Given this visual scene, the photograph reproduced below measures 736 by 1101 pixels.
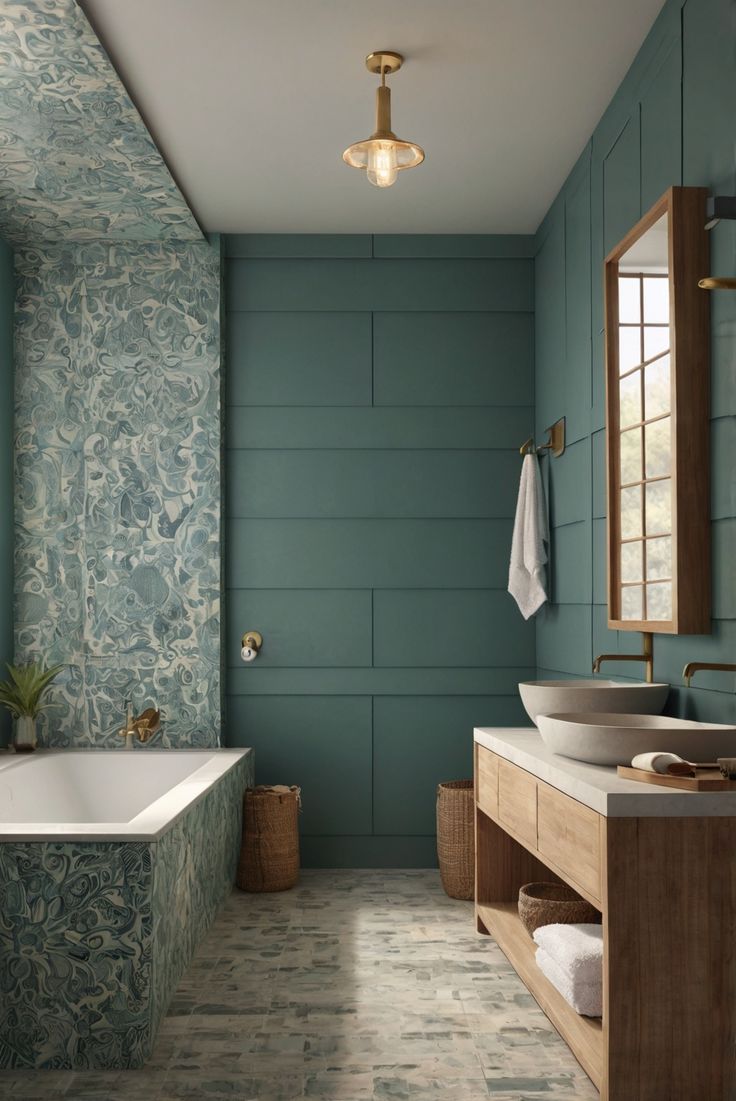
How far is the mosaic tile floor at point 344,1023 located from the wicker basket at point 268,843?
24 cm

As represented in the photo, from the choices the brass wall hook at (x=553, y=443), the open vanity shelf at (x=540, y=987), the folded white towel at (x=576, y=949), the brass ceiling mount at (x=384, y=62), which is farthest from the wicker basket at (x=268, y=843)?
the brass ceiling mount at (x=384, y=62)

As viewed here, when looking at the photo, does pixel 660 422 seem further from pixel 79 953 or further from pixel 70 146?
pixel 70 146

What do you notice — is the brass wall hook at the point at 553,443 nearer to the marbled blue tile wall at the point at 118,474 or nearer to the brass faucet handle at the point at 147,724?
the marbled blue tile wall at the point at 118,474

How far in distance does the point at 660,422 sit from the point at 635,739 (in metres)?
0.90

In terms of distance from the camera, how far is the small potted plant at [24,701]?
13.6ft

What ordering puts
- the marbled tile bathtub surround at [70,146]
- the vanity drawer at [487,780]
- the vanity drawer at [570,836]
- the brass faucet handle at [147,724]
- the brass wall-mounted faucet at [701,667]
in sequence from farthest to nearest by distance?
the brass faucet handle at [147,724] → the vanity drawer at [487,780] → the marbled tile bathtub surround at [70,146] → the brass wall-mounted faucet at [701,667] → the vanity drawer at [570,836]

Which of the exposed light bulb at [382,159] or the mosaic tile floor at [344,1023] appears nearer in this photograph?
the mosaic tile floor at [344,1023]

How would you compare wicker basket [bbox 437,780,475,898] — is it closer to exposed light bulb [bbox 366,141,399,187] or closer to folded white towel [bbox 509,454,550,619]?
folded white towel [bbox 509,454,550,619]

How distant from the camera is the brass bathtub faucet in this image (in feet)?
13.9

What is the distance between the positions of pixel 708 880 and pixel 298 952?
1.67 meters

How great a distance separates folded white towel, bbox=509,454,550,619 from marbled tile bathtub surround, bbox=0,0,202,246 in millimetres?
1721

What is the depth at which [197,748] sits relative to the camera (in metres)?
4.30

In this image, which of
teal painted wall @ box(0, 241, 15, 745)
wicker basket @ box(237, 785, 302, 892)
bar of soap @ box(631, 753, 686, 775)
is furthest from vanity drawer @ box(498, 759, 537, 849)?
teal painted wall @ box(0, 241, 15, 745)

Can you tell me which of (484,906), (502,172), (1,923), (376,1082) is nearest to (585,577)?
(484,906)
